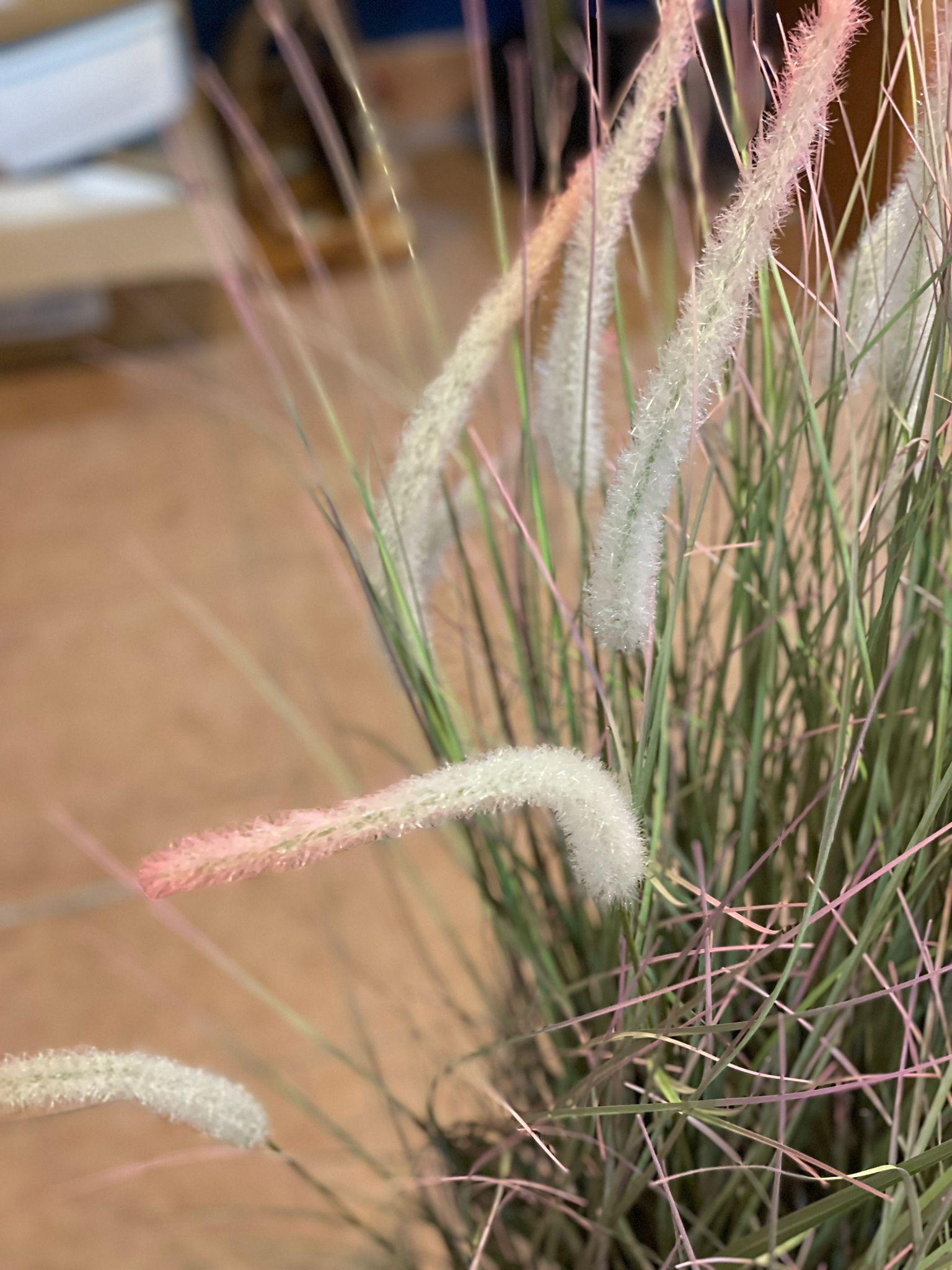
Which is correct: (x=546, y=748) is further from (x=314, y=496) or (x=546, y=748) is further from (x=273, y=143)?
(x=273, y=143)

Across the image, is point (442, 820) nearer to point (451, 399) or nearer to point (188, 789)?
point (451, 399)

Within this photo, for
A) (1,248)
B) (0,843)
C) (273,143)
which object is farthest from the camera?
(273,143)

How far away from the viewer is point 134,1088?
22 cm

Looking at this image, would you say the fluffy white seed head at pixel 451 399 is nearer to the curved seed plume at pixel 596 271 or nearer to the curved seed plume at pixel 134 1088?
the curved seed plume at pixel 596 271

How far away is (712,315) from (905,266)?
3.2 inches

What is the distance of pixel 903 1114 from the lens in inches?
11.7

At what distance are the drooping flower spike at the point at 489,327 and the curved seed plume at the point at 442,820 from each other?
0.08 meters

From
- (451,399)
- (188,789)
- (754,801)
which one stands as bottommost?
(188,789)

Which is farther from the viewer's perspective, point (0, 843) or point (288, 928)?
point (0, 843)

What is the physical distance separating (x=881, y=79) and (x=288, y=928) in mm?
769

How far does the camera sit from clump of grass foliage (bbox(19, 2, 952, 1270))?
242 mm

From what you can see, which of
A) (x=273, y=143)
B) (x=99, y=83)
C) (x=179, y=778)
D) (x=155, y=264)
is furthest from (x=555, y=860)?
(x=273, y=143)

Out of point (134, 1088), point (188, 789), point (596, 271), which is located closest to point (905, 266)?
point (596, 271)

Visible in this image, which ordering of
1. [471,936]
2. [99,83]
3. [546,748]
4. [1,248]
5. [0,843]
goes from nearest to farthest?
[546,748] < [471,936] < [0,843] < [1,248] < [99,83]
